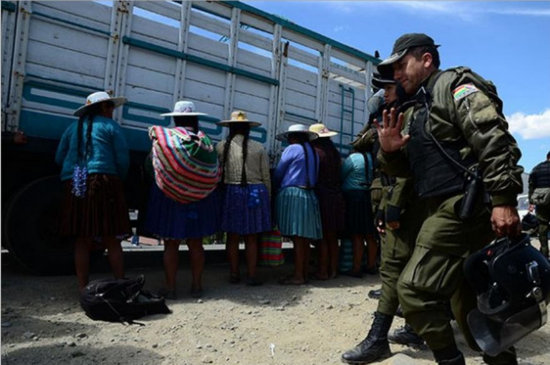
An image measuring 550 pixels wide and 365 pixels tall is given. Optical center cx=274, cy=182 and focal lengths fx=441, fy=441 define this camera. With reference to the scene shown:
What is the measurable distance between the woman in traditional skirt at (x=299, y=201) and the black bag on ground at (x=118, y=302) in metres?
1.65

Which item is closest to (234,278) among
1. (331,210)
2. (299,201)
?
(299,201)

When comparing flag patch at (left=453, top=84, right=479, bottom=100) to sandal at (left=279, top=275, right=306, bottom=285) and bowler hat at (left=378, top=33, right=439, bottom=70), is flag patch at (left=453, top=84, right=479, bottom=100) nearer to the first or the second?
bowler hat at (left=378, top=33, right=439, bottom=70)

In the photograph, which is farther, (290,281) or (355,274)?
(355,274)

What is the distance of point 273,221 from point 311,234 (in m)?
0.46

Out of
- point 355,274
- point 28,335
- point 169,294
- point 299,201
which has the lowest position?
point 28,335

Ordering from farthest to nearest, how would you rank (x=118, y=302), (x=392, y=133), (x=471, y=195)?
1. (x=118, y=302)
2. (x=392, y=133)
3. (x=471, y=195)

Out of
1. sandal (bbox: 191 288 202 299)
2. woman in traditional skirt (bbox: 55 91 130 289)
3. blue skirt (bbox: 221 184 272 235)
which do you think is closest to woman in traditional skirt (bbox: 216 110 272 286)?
blue skirt (bbox: 221 184 272 235)

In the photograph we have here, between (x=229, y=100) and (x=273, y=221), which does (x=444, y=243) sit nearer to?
(x=273, y=221)

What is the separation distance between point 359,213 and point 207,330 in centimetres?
262

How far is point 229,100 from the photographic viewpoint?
16.4 ft

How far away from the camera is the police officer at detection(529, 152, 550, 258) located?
759 cm

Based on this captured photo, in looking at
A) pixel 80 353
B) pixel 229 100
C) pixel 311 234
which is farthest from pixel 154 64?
pixel 80 353

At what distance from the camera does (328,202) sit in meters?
4.98

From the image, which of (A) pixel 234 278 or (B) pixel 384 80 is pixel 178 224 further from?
(B) pixel 384 80
